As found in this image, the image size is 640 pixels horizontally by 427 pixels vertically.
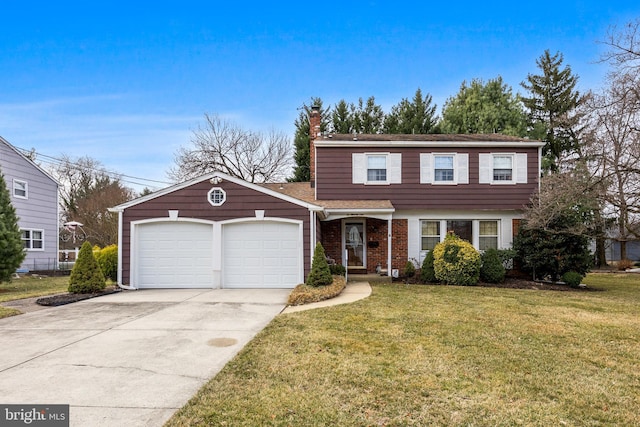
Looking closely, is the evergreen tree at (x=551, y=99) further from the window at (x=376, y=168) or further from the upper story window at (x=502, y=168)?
the window at (x=376, y=168)

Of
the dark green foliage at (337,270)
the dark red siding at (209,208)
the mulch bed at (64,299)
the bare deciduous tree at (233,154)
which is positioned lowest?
the mulch bed at (64,299)

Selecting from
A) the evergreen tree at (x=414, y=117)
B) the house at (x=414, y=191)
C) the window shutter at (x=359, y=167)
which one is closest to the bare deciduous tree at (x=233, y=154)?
the evergreen tree at (x=414, y=117)

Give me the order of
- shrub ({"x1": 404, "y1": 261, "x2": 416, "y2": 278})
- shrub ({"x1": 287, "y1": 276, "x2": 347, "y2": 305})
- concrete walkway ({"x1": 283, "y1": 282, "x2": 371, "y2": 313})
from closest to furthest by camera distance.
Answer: concrete walkway ({"x1": 283, "y1": 282, "x2": 371, "y2": 313}), shrub ({"x1": 287, "y1": 276, "x2": 347, "y2": 305}), shrub ({"x1": 404, "y1": 261, "x2": 416, "y2": 278})

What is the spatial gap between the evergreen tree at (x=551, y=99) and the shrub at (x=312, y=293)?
69.4 feet

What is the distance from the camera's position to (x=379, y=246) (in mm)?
15625

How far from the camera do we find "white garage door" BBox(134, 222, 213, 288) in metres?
12.6

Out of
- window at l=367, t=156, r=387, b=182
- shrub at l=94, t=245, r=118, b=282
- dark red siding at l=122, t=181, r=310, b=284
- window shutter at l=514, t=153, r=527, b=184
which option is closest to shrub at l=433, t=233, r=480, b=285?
window at l=367, t=156, r=387, b=182

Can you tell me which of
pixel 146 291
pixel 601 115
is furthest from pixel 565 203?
pixel 146 291

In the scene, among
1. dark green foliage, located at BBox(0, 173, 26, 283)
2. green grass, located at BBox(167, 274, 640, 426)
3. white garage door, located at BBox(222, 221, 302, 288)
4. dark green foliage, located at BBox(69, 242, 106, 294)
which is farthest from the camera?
dark green foliage, located at BBox(0, 173, 26, 283)

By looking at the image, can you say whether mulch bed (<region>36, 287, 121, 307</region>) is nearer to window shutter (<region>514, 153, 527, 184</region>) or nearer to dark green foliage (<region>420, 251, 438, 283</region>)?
dark green foliage (<region>420, 251, 438, 283</region>)

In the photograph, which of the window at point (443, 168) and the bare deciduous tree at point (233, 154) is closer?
the window at point (443, 168)

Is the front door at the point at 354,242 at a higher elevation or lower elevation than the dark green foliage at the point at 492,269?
higher

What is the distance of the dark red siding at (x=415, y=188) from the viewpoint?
50.7 feet

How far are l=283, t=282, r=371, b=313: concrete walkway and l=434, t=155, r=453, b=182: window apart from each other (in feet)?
17.7
